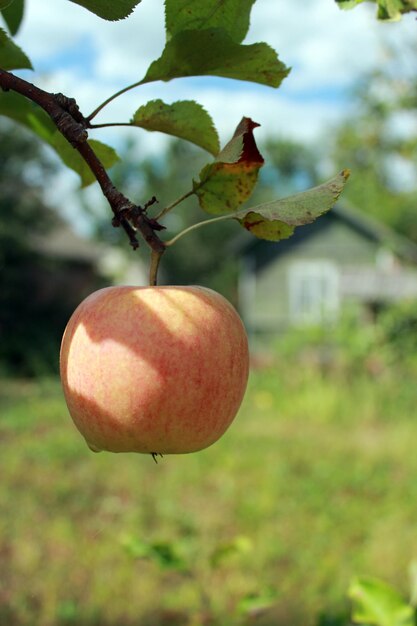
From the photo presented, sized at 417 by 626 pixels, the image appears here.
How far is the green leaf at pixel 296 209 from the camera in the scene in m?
0.55

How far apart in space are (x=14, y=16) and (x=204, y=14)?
0.32m

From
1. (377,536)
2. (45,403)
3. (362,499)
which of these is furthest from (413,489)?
(45,403)

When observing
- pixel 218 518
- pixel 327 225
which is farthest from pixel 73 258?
pixel 218 518

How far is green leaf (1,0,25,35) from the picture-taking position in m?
0.86

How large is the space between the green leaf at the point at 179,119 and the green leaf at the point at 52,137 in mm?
88

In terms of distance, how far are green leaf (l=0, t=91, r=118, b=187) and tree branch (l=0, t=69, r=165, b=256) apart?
0.54 ft

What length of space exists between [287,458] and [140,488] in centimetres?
107

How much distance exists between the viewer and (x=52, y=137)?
0.77 meters

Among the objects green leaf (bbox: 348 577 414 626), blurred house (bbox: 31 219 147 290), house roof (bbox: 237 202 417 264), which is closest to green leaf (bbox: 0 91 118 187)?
green leaf (bbox: 348 577 414 626)

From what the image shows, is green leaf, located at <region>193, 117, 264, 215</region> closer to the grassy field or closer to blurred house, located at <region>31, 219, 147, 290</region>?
the grassy field

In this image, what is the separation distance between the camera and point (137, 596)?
9.82ft

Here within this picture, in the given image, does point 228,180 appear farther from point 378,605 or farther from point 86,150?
point 378,605

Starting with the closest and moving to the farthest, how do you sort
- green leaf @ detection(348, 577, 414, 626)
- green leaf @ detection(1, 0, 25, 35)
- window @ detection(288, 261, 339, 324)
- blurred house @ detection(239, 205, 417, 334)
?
green leaf @ detection(1, 0, 25, 35) → green leaf @ detection(348, 577, 414, 626) → blurred house @ detection(239, 205, 417, 334) → window @ detection(288, 261, 339, 324)

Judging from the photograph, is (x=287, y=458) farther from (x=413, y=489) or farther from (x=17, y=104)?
(x=17, y=104)
